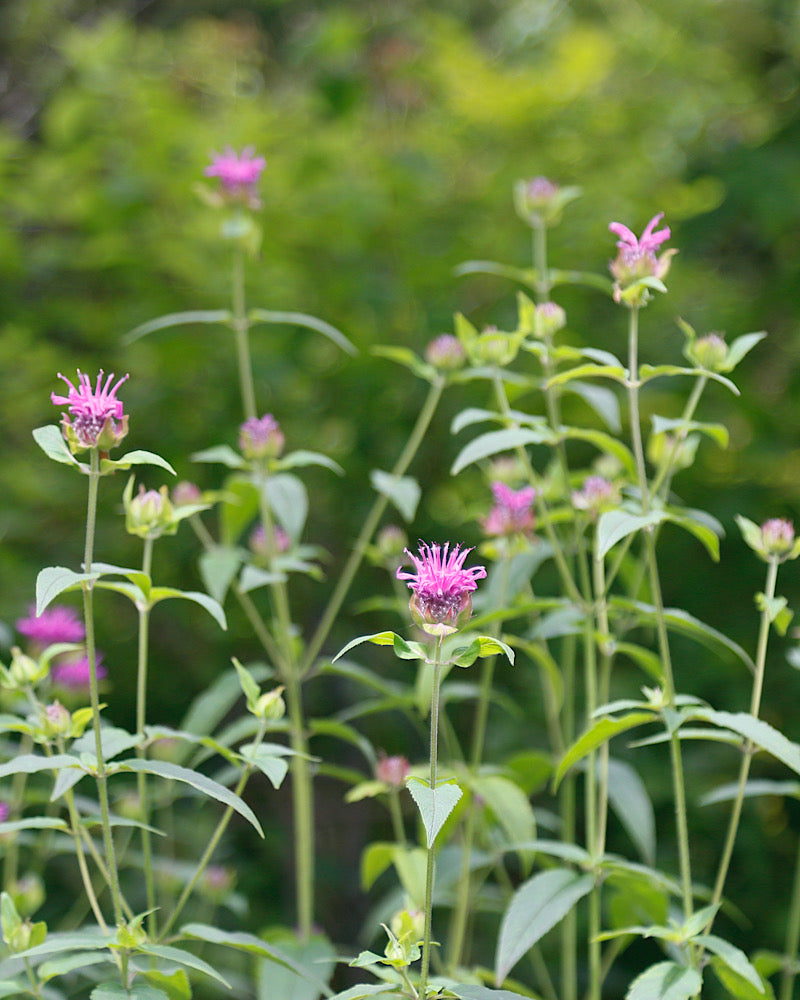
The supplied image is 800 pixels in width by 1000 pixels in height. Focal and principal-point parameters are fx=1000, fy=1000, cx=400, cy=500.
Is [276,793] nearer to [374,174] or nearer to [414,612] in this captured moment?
[374,174]

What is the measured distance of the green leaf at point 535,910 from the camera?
784mm

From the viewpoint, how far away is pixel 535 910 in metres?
0.83

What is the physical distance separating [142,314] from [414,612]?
53.2 inches

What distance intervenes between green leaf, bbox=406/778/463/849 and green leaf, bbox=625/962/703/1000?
0.78ft

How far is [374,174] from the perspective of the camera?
2.07m

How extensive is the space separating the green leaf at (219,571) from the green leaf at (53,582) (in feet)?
1.05

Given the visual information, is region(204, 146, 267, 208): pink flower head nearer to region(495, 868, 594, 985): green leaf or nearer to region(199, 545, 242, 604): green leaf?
region(199, 545, 242, 604): green leaf

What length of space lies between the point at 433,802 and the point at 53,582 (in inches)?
10.7

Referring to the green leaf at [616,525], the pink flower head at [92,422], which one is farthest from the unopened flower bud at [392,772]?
the pink flower head at [92,422]

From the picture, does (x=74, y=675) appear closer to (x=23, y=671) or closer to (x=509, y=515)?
(x=23, y=671)

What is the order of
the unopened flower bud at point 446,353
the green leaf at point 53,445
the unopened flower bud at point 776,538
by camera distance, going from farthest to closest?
1. the unopened flower bud at point 446,353
2. the unopened flower bud at point 776,538
3. the green leaf at point 53,445

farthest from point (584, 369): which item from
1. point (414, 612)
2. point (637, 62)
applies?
point (637, 62)

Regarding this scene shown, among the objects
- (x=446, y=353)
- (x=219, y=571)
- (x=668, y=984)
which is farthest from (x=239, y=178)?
(x=668, y=984)

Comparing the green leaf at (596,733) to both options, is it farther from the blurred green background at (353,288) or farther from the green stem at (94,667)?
the blurred green background at (353,288)
